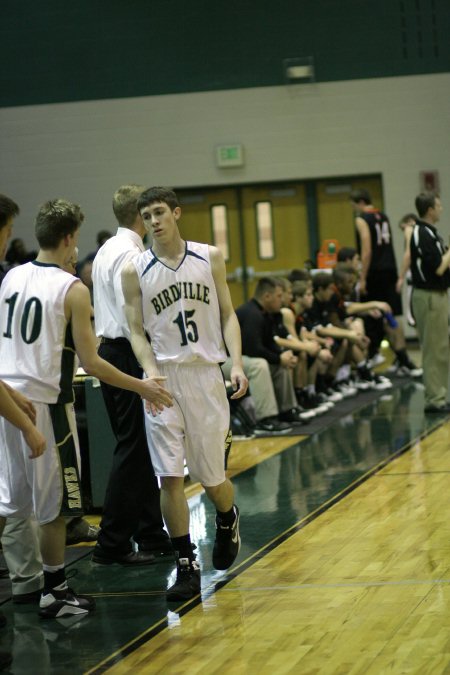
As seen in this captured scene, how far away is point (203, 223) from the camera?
15234 millimetres

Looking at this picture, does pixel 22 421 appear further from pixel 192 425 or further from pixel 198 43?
pixel 198 43

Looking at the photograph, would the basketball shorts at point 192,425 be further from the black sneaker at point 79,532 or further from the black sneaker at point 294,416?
the black sneaker at point 294,416

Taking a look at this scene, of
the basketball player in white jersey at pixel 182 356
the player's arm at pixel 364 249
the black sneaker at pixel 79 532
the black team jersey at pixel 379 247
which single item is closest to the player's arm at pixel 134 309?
the basketball player in white jersey at pixel 182 356

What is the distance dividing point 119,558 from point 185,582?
745mm

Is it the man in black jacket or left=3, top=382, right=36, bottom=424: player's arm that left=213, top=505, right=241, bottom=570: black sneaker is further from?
the man in black jacket

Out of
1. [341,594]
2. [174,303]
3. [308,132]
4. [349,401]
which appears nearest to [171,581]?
[341,594]

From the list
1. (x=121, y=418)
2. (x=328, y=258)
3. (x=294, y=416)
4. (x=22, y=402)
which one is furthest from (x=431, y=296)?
(x=22, y=402)

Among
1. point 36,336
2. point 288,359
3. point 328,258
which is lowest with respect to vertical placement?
point 288,359

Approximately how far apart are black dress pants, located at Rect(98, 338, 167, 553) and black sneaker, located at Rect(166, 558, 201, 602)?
0.65 meters

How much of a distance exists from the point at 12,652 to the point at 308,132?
11.5m

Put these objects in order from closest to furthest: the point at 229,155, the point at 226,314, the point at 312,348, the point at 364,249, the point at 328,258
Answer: the point at 226,314 → the point at 312,348 → the point at 364,249 → the point at 328,258 → the point at 229,155

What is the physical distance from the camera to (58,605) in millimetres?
4254

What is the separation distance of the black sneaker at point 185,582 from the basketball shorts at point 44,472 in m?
0.50

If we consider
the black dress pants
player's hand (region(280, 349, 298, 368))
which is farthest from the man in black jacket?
the black dress pants
